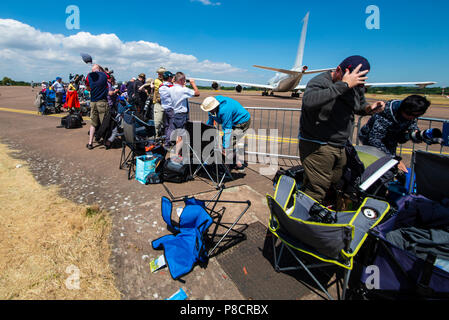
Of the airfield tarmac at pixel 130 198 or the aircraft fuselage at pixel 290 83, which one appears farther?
the aircraft fuselage at pixel 290 83

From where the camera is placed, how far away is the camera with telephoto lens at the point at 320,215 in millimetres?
2326

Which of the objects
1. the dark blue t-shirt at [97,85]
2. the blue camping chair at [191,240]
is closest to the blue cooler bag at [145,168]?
the blue camping chair at [191,240]

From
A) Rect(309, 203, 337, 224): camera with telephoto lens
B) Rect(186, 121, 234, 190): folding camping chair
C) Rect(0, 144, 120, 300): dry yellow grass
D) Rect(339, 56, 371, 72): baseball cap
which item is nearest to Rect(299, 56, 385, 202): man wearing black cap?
Rect(339, 56, 371, 72): baseball cap

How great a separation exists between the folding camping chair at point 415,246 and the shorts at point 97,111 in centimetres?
668

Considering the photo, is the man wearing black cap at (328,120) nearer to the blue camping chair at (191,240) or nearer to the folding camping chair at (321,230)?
the folding camping chair at (321,230)

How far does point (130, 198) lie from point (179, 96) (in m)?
2.52

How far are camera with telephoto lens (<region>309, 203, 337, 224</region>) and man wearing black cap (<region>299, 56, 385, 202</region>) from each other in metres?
0.27

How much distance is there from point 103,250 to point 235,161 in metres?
3.35

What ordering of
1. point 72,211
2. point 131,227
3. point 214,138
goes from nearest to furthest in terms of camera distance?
point 131,227 → point 72,211 → point 214,138

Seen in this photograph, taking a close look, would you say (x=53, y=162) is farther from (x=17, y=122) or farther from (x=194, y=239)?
(x=17, y=122)

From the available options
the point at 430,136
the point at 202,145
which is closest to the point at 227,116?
the point at 202,145

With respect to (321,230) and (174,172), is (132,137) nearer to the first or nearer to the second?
(174,172)
